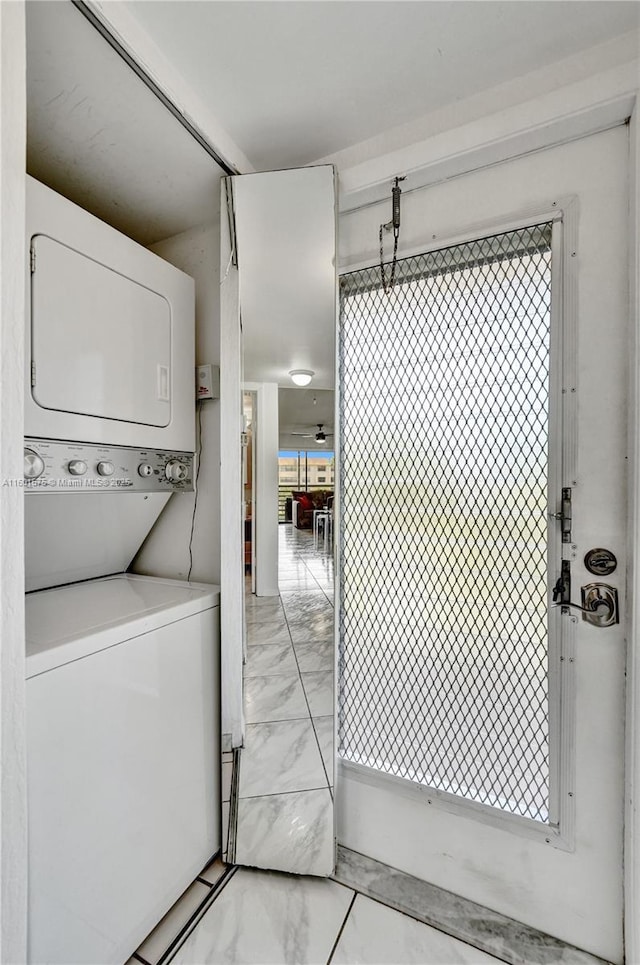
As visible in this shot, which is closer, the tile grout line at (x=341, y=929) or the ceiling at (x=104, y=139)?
the ceiling at (x=104, y=139)

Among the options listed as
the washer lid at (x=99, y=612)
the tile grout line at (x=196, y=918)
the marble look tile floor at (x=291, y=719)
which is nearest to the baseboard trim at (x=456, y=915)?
the marble look tile floor at (x=291, y=719)

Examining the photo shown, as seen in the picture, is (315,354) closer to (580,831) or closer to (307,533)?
(307,533)

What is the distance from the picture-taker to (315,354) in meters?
1.56

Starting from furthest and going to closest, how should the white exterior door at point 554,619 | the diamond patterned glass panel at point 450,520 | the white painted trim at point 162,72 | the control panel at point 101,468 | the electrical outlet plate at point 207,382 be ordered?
the electrical outlet plate at point 207,382
the diamond patterned glass panel at point 450,520
the white exterior door at point 554,619
the control panel at point 101,468
the white painted trim at point 162,72

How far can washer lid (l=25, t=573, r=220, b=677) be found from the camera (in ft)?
3.55

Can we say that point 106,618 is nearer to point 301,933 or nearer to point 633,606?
point 301,933

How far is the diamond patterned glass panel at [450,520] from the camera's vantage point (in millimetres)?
1374

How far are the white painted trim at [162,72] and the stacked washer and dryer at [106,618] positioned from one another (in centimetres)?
41

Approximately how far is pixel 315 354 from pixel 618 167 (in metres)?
1.04

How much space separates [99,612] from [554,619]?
4.67 ft

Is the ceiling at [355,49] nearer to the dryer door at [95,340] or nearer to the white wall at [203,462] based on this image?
the white wall at [203,462]

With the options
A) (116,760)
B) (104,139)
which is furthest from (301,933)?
(104,139)

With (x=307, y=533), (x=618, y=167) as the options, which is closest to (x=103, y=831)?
(x=307, y=533)

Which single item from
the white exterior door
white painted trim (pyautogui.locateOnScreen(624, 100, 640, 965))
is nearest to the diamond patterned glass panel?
the white exterior door
